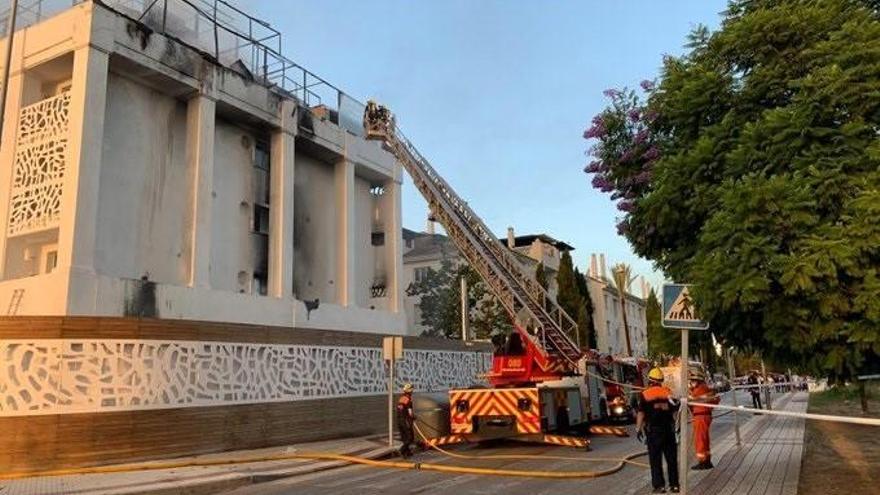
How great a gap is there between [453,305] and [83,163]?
25481 mm

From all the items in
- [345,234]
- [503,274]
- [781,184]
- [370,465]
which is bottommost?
[370,465]

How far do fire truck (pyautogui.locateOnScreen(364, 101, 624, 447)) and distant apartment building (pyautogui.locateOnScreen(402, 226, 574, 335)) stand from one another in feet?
68.7

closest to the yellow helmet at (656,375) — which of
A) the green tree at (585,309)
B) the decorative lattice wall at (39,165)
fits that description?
the decorative lattice wall at (39,165)

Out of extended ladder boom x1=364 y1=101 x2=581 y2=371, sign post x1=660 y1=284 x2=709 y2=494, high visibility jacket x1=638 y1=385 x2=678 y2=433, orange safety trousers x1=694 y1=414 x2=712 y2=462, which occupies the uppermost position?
A: extended ladder boom x1=364 y1=101 x2=581 y2=371

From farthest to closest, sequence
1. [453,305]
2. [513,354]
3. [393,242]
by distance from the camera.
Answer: [453,305] < [393,242] < [513,354]

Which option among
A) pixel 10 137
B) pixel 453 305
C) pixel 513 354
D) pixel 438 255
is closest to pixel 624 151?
pixel 513 354

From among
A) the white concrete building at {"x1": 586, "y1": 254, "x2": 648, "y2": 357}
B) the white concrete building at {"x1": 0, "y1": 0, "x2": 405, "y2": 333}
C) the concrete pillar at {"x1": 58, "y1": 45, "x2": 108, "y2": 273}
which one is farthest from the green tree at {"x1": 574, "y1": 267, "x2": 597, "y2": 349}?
the concrete pillar at {"x1": 58, "y1": 45, "x2": 108, "y2": 273}

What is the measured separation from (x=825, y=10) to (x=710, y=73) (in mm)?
1469

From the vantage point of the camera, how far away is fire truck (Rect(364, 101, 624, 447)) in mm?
14711

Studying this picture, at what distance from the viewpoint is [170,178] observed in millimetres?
19672

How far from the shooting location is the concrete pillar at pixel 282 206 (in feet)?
71.7

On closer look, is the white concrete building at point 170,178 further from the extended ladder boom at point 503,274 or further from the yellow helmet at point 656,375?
the yellow helmet at point 656,375

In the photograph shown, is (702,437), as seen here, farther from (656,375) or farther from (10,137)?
(10,137)

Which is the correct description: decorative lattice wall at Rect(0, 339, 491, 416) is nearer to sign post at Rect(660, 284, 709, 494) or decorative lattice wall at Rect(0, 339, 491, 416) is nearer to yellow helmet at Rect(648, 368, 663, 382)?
yellow helmet at Rect(648, 368, 663, 382)
